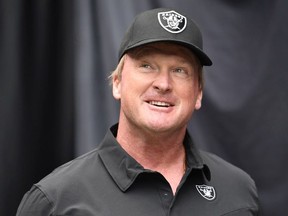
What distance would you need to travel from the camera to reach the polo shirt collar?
2.08 metres

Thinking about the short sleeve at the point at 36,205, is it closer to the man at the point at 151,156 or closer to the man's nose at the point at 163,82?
the man at the point at 151,156

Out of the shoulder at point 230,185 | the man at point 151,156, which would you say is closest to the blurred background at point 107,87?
the shoulder at point 230,185

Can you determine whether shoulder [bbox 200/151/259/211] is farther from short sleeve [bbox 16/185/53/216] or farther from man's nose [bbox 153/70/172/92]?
short sleeve [bbox 16/185/53/216]

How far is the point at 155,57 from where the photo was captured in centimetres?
215

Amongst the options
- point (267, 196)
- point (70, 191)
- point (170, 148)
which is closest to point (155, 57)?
point (170, 148)

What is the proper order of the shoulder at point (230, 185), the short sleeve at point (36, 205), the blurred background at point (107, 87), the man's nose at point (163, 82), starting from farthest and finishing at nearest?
the blurred background at point (107, 87)
the shoulder at point (230, 185)
the man's nose at point (163, 82)
the short sleeve at point (36, 205)

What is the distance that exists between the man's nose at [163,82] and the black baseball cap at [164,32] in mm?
106

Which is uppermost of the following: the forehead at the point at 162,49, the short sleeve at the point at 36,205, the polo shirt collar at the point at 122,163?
the forehead at the point at 162,49

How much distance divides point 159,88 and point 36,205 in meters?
0.51

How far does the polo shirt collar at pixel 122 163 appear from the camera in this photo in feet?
6.83

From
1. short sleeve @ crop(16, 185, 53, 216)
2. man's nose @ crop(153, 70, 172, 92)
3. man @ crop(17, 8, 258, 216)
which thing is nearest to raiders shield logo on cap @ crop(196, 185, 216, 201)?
man @ crop(17, 8, 258, 216)

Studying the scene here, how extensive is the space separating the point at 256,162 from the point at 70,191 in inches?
39.7

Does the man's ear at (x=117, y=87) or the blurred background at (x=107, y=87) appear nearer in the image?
the man's ear at (x=117, y=87)

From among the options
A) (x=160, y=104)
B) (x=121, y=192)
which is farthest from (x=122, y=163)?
(x=160, y=104)
